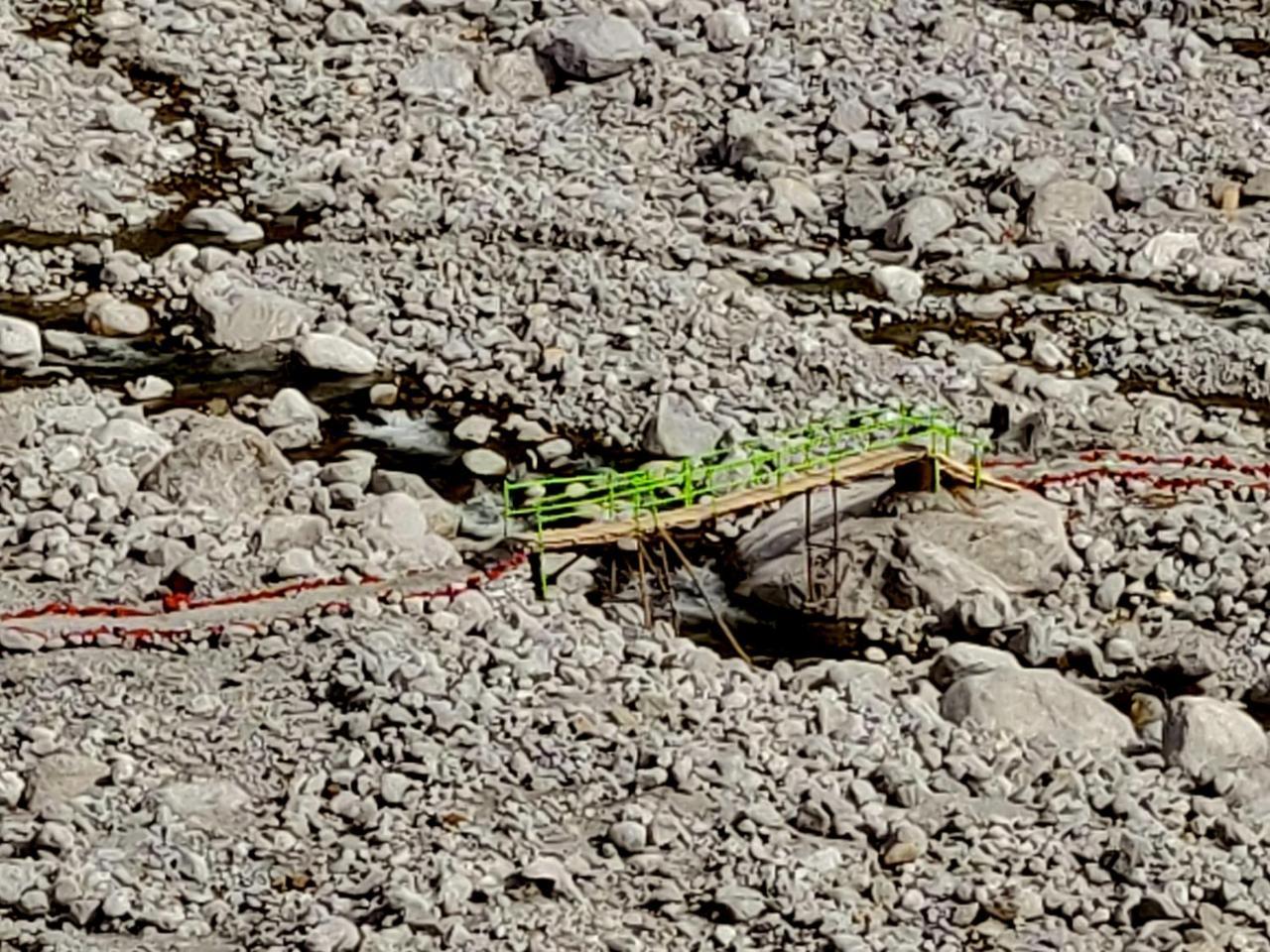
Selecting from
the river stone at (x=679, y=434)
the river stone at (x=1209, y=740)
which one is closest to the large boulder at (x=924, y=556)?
the river stone at (x=679, y=434)

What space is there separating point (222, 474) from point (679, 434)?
2.75 m

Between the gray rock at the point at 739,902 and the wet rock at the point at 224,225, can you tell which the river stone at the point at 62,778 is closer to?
the gray rock at the point at 739,902

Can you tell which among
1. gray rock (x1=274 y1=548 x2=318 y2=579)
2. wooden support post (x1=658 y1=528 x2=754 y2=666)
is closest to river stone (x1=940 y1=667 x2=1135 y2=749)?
wooden support post (x1=658 y1=528 x2=754 y2=666)

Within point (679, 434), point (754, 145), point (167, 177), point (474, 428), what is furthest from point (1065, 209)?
point (167, 177)

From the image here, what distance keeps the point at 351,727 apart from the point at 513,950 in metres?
1.77

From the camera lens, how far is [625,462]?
626 inches

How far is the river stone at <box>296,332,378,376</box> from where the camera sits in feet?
55.1

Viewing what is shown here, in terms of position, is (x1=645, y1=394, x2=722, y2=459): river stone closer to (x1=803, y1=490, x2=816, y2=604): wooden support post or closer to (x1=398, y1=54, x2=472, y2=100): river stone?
(x1=803, y1=490, x2=816, y2=604): wooden support post

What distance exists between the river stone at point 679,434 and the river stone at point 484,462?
2.90 feet

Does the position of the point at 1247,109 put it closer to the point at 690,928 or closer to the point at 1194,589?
the point at 1194,589

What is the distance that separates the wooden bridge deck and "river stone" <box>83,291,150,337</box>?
163 inches

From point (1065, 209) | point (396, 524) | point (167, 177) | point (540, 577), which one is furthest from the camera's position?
point (167, 177)

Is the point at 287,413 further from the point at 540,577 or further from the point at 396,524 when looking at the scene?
the point at 540,577

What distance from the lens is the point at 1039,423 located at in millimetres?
15820
